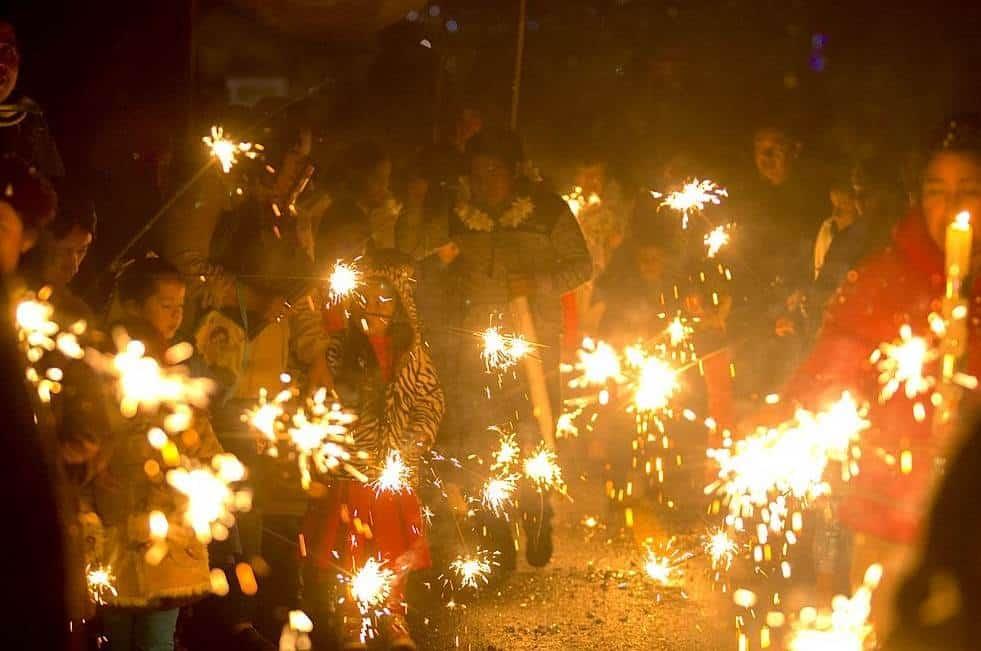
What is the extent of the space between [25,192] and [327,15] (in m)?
4.38

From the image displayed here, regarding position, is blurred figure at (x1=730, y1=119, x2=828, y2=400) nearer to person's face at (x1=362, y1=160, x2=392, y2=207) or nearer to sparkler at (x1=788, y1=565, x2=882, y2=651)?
person's face at (x1=362, y1=160, x2=392, y2=207)

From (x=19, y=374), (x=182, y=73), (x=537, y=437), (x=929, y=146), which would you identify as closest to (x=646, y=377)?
(x=537, y=437)

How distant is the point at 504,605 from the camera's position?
274 inches

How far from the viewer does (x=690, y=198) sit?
32.5 ft

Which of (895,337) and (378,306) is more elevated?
(378,306)

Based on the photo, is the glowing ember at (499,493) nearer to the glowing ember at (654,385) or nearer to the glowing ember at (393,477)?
the glowing ember at (393,477)

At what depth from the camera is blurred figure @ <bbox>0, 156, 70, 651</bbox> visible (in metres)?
2.92

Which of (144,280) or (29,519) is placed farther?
(144,280)

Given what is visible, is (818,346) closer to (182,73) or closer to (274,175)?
(274,175)

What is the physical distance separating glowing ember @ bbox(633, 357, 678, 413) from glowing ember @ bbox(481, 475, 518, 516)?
2.40 m

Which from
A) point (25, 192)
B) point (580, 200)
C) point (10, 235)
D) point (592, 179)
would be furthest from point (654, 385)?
point (10, 235)

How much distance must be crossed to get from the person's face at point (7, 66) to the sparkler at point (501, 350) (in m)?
3.34

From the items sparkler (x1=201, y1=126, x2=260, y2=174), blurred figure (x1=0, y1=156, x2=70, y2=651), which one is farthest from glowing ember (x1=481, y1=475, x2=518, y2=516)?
blurred figure (x1=0, y1=156, x2=70, y2=651)

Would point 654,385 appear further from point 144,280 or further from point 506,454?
point 144,280
